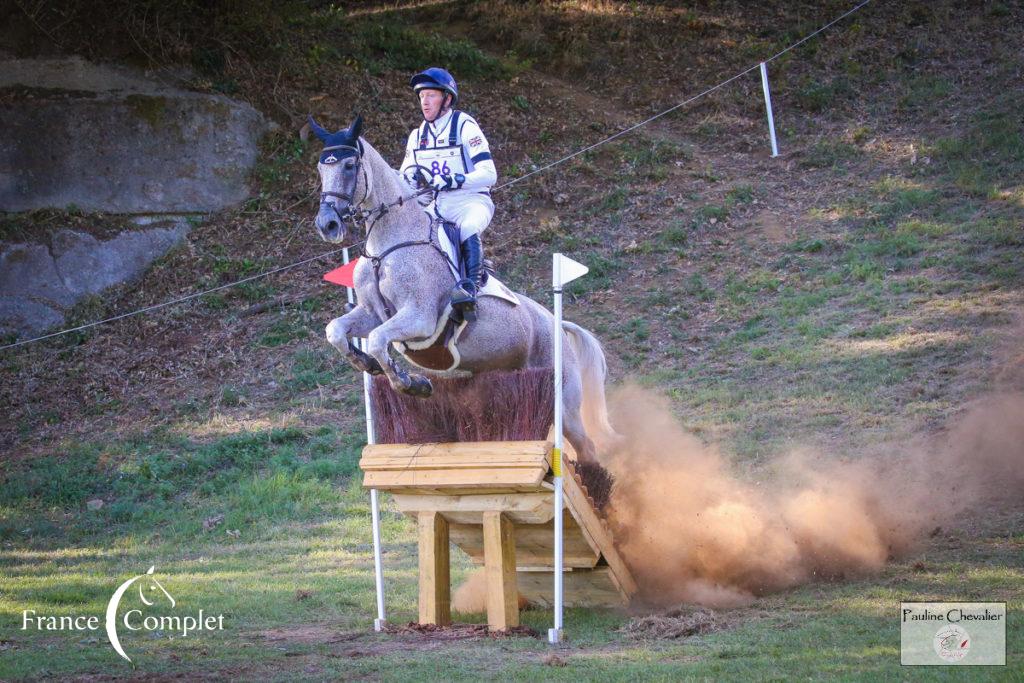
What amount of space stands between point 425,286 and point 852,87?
14.7 metres

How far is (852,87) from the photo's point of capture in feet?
64.7

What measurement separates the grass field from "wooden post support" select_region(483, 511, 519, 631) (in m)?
0.33

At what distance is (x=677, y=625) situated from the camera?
6949 millimetres

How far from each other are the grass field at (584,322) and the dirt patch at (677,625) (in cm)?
7

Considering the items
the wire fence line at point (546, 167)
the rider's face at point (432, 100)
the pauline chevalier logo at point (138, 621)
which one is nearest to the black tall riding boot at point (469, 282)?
the rider's face at point (432, 100)

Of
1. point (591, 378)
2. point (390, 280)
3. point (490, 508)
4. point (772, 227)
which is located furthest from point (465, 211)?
point (772, 227)

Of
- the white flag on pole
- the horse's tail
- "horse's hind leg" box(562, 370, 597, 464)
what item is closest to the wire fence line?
the horse's tail

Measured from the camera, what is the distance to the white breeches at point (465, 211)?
7.87 m

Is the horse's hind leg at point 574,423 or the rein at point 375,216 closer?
the rein at point 375,216

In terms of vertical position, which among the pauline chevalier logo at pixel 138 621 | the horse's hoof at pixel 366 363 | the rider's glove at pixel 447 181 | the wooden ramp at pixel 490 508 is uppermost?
the rider's glove at pixel 447 181

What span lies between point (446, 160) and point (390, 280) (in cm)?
104

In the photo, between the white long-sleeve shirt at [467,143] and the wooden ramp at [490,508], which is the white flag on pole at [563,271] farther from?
the wooden ramp at [490,508]

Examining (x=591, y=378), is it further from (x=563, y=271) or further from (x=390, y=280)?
(x=390, y=280)

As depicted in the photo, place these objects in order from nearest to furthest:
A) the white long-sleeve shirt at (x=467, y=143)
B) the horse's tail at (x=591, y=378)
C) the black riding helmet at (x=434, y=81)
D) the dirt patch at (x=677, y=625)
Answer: the dirt patch at (x=677, y=625)
the black riding helmet at (x=434, y=81)
the white long-sleeve shirt at (x=467, y=143)
the horse's tail at (x=591, y=378)
